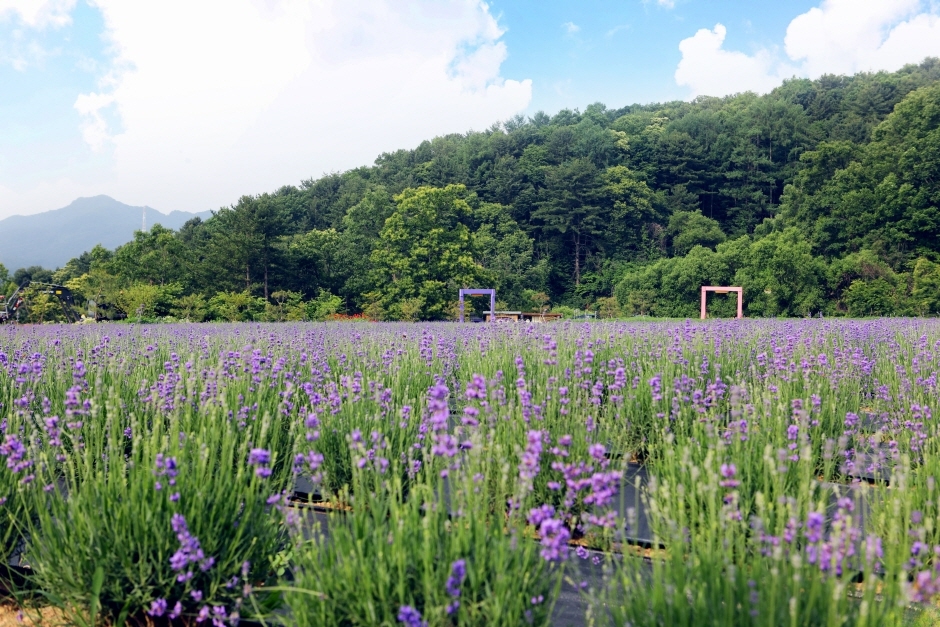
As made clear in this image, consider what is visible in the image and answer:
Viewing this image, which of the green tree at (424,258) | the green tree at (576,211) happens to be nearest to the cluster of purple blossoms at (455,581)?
the green tree at (424,258)

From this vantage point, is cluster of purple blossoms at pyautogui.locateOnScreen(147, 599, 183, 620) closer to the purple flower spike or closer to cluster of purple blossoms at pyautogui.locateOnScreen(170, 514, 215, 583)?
the purple flower spike

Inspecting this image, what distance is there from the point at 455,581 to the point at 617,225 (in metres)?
46.9

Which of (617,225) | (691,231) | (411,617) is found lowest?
(411,617)

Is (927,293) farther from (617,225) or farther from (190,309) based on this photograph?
(190,309)

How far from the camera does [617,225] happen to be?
47.0 m

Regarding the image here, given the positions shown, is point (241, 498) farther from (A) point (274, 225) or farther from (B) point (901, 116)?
(B) point (901, 116)

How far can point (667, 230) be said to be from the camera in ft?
154

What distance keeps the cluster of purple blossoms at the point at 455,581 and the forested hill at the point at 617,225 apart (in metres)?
27.4

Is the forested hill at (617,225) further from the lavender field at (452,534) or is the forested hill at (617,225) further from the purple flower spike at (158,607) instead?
the purple flower spike at (158,607)

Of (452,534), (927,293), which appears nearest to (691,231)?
(927,293)

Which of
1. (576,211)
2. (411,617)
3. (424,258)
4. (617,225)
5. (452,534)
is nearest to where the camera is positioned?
(411,617)

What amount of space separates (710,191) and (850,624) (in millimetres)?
52614

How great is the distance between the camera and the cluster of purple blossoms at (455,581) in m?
1.72

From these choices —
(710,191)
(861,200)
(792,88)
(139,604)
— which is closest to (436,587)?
(139,604)
